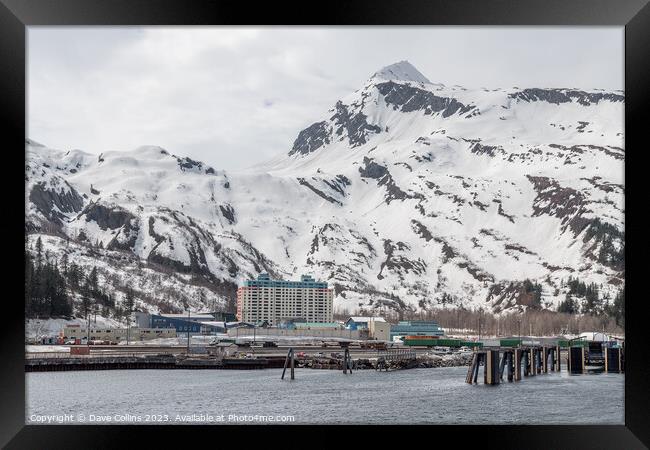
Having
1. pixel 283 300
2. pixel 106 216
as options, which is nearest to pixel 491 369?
pixel 283 300

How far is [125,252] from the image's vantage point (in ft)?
302

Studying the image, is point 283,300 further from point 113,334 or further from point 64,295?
point 113,334

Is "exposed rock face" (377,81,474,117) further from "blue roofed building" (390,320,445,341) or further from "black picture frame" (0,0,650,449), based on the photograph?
"black picture frame" (0,0,650,449)

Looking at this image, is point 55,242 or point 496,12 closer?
point 496,12

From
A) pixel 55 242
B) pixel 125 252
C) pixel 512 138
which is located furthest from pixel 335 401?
pixel 512 138

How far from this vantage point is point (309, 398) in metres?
20.2

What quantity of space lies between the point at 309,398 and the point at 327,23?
14.7 m

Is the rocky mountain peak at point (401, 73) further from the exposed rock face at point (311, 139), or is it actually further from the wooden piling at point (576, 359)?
the wooden piling at point (576, 359)

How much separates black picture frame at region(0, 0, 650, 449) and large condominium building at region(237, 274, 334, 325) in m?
60.4

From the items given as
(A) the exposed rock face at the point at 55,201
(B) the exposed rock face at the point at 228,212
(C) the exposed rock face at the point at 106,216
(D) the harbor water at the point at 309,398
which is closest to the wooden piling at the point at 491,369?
(D) the harbor water at the point at 309,398

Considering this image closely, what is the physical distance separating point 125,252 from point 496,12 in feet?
292

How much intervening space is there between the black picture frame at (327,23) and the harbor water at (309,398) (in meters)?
6.49
